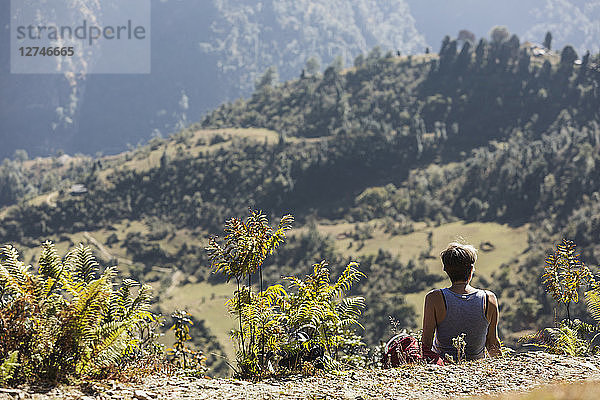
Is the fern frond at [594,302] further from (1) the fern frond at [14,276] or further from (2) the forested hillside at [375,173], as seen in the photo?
(2) the forested hillside at [375,173]

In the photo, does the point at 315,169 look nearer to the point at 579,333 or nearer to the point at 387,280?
the point at 387,280

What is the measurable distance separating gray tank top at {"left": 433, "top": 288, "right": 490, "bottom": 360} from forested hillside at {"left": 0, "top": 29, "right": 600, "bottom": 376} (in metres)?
48.7

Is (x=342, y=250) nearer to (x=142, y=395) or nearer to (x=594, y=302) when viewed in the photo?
(x=594, y=302)

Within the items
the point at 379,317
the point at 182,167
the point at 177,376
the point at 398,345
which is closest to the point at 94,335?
the point at 177,376

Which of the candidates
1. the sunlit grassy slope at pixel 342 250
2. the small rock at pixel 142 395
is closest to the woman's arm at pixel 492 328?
the small rock at pixel 142 395

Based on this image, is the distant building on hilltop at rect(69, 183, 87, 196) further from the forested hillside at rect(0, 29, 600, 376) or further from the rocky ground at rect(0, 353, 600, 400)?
the rocky ground at rect(0, 353, 600, 400)

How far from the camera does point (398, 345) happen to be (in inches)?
189

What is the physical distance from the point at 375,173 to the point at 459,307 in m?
92.4

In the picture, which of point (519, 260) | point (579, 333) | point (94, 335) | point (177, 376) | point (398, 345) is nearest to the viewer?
point (94, 335)

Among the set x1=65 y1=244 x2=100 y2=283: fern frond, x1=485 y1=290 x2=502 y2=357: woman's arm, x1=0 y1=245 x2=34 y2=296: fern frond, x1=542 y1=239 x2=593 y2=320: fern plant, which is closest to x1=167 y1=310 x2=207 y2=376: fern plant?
x1=65 y1=244 x2=100 y2=283: fern frond

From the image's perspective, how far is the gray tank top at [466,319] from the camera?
4.41 meters

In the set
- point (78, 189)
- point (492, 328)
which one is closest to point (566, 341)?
point (492, 328)

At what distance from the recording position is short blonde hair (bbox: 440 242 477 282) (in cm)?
435

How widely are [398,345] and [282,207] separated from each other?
283 ft
